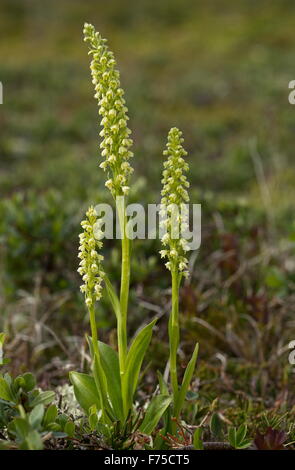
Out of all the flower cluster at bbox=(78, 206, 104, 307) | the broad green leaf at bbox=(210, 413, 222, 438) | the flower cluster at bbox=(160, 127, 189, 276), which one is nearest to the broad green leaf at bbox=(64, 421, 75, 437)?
the flower cluster at bbox=(78, 206, 104, 307)

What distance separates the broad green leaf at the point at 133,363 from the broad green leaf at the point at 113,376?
0.03 meters

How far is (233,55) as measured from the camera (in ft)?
71.7

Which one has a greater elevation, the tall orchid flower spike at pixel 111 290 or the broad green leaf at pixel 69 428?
the tall orchid flower spike at pixel 111 290

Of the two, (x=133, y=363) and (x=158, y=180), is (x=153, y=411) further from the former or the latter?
(x=158, y=180)

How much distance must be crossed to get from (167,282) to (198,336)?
38.9 inches

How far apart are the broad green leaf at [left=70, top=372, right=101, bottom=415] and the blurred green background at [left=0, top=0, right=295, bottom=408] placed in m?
0.65

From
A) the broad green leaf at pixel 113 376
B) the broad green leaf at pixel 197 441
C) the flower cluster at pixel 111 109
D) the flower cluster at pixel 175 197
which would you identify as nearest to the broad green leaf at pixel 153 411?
the broad green leaf at pixel 113 376

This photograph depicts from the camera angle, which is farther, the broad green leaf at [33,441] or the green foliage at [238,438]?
the green foliage at [238,438]

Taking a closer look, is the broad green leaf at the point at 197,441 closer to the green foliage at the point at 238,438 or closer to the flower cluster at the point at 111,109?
the green foliage at the point at 238,438

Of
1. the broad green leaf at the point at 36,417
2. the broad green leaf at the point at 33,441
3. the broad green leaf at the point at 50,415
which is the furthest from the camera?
the broad green leaf at the point at 50,415

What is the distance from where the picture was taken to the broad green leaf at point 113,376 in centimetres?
213

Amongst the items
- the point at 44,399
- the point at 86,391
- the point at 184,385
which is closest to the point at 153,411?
the point at 184,385

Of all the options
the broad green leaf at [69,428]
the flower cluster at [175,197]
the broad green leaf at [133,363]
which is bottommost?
the broad green leaf at [69,428]

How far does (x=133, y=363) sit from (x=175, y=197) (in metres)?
0.62
